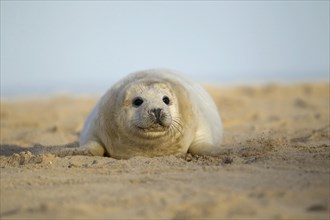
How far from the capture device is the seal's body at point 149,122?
5.17m

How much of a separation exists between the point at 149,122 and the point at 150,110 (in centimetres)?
11

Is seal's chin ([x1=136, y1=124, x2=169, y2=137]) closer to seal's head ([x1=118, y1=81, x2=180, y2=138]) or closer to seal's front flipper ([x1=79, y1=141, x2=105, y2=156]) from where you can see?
seal's head ([x1=118, y1=81, x2=180, y2=138])

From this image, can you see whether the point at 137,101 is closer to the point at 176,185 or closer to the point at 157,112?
the point at 157,112

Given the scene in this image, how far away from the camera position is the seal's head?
16.6 feet

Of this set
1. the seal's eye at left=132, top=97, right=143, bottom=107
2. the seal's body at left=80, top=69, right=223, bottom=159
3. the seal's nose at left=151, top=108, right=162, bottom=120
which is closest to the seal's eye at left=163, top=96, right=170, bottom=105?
the seal's body at left=80, top=69, right=223, bottom=159

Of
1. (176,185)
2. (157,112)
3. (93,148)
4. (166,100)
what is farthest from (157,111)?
(176,185)

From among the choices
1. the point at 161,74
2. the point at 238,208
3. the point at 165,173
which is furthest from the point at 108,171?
the point at 161,74

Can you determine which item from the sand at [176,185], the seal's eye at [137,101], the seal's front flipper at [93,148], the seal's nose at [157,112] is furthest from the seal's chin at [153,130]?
the seal's front flipper at [93,148]

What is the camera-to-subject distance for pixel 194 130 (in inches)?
222

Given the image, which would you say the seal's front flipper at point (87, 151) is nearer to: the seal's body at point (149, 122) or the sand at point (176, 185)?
the seal's body at point (149, 122)

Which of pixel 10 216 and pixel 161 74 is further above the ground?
pixel 161 74

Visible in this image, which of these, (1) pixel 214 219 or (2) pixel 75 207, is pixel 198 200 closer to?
(1) pixel 214 219

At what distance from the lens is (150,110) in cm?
505

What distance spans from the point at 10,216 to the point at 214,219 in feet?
3.57
